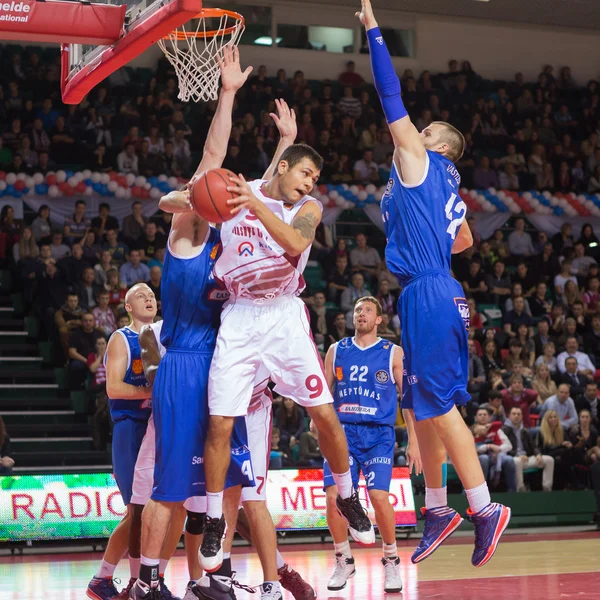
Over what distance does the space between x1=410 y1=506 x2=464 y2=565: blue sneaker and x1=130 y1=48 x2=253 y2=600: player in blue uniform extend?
121 centimetres

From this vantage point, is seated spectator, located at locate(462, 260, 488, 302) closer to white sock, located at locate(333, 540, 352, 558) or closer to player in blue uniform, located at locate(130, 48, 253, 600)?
white sock, located at locate(333, 540, 352, 558)

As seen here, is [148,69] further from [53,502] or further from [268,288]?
[268,288]

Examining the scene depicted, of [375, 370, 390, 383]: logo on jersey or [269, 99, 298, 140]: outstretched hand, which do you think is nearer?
[269, 99, 298, 140]: outstretched hand

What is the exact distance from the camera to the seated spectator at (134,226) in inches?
672

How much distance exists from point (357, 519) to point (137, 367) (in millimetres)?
1983

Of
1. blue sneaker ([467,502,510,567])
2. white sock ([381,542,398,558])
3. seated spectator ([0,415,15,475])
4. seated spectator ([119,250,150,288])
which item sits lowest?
white sock ([381,542,398,558])

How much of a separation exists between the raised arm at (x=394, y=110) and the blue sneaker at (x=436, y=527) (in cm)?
201

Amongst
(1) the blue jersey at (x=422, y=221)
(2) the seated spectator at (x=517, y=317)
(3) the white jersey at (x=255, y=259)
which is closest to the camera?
(1) the blue jersey at (x=422, y=221)

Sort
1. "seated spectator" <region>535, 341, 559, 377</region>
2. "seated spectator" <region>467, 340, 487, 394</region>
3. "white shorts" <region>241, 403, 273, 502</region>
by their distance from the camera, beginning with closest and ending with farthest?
1. "white shorts" <region>241, 403, 273, 502</region>
2. "seated spectator" <region>467, 340, 487, 394</region>
3. "seated spectator" <region>535, 341, 559, 377</region>

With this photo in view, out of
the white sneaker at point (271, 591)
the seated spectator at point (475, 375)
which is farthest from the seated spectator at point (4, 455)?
the seated spectator at point (475, 375)

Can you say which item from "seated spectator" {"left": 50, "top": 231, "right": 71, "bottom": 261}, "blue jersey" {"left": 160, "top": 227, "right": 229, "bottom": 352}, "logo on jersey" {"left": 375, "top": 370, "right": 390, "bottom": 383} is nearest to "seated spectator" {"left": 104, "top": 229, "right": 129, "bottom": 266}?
"seated spectator" {"left": 50, "top": 231, "right": 71, "bottom": 261}

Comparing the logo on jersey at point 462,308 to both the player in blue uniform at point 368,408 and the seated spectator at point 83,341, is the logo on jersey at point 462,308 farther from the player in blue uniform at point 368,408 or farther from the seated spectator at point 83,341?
the seated spectator at point 83,341

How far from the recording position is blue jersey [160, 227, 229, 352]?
6.55m

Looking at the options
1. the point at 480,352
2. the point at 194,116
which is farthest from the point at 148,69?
the point at 480,352
